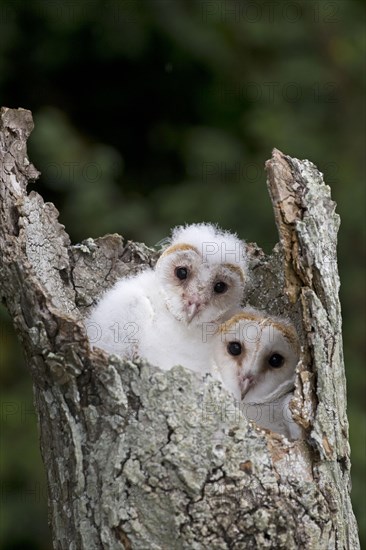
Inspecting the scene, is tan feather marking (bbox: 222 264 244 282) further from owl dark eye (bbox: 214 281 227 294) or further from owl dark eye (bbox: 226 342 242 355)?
owl dark eye (bbox: 226 342 242 355)

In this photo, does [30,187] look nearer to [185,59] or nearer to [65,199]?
[65,199]

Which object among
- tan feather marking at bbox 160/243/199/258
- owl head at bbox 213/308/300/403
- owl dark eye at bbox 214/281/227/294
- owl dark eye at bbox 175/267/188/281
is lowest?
owl head at bbox 213/308/300/403

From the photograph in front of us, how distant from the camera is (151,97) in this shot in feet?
21.4

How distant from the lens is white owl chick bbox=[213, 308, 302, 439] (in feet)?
10.9

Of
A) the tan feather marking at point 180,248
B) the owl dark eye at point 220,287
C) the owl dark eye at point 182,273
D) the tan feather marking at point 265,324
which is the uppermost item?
the tan feather marking at point 180,248

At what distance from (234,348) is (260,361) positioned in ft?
0.39

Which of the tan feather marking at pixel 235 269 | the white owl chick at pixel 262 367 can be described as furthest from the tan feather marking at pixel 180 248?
the white owl chick at pixel 262 367

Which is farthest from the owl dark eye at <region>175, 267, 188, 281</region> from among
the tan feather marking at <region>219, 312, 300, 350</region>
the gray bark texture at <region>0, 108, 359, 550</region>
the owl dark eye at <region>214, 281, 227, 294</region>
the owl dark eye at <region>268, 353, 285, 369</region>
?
the gray bark texture at <region>0, 108, 359, 550</region>

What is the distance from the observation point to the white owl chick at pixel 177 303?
11.0 feet

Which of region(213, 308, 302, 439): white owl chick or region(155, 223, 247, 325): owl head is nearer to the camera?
region(213, 308, 302, 439): white owl chick

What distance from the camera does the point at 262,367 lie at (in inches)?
131

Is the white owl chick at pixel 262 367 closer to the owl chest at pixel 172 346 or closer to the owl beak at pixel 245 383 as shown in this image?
the owl beak at pixel 245 383

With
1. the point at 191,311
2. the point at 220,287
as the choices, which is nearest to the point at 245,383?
the point at 191,311

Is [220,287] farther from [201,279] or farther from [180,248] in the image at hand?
[180,248]
